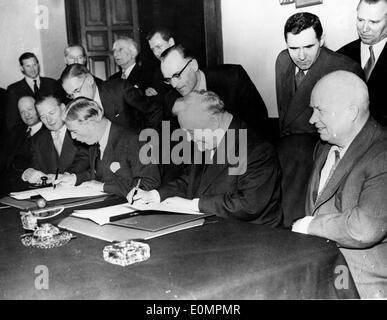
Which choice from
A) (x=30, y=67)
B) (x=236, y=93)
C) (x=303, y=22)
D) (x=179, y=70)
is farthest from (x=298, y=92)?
(x=30, y=67)

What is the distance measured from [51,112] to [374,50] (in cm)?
235

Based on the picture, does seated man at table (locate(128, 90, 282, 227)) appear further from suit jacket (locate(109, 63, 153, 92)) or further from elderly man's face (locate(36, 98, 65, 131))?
suit jacket (locate(109, 63, 153, 92))

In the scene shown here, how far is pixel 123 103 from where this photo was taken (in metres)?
4.05

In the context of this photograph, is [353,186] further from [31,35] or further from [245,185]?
[31,35]

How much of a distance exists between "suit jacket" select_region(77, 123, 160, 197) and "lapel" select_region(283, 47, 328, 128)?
902 mm

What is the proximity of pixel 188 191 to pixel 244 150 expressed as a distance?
1.40 ft

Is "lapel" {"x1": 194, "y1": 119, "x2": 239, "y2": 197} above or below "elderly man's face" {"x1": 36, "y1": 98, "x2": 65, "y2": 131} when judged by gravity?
below

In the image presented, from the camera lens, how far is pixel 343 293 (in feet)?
5.57

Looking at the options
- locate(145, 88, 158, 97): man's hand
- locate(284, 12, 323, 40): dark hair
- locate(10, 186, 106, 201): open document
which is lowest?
locate(10, 186, 106, 201): open document

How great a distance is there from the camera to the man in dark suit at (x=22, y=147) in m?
4.46

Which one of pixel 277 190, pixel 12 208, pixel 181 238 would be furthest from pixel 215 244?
pixel 12 208

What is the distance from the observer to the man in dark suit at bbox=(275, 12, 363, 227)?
2.48 metres

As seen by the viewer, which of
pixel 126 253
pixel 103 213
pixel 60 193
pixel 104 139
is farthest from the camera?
pixel 104 139

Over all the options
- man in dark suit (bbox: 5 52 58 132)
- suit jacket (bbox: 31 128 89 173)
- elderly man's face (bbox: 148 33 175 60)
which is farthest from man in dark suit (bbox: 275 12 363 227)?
man in dark suit (bbox: 5 52 58 132)
